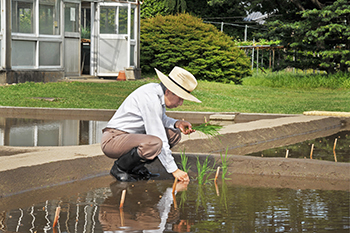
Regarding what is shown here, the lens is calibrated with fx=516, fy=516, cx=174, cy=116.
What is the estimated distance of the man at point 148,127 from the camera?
4.83 meters

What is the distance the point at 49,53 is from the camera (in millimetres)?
19438

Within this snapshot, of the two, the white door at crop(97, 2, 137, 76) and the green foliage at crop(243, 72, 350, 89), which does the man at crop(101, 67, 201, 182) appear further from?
the green foliage at crop(243, 72, 350, 89)

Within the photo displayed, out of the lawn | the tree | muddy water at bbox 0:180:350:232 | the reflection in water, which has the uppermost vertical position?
the tree

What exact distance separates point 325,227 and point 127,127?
88.2 inches

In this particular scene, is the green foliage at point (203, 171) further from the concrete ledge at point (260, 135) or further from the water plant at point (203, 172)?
the concrete ledge at point (260, 135)

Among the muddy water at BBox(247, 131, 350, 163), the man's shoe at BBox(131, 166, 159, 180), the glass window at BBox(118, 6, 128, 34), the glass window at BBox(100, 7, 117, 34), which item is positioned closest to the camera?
the man's shoe at BBox(131, 166, 159, 180)

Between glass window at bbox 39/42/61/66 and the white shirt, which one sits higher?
glass window at bbox 39/42/61/66

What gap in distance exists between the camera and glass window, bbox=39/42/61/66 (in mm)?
19141

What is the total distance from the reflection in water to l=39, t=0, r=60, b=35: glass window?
825 cm

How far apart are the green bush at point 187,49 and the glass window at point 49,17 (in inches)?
213

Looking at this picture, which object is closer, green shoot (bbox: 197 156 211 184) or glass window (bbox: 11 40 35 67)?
green shoot (bbox: 197 156 211 184)

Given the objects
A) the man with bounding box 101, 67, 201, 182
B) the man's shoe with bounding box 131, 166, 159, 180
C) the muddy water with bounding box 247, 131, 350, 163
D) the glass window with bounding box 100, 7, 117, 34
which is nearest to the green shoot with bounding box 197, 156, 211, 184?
the man with bounding box 101, 67, 201, 182

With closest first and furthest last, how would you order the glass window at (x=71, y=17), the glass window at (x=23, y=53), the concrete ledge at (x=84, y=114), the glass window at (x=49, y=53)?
the concrete ledge at (x=84, y=114) → the glass window at (x=23, y=53) → the glass window at (x=49, y=53) → the glass window at (x=71, y=17)

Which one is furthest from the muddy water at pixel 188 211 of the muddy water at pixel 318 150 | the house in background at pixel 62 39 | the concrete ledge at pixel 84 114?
the house in background at pixel 62 39
